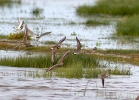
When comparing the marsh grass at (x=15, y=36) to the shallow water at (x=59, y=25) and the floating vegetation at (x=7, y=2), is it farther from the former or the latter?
the floating vegetation at (x=7, y=2)

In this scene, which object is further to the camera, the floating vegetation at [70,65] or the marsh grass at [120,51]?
the marsh grass at [120,51]

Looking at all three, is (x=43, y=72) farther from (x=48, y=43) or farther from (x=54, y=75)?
(x=48, y=43)

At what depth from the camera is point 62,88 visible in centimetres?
1518

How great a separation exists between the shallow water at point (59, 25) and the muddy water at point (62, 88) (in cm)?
711

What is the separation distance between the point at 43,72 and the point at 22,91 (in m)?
2.37

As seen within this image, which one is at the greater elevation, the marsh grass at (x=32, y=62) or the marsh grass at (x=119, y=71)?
the marsh grass at (x=32, y=62)

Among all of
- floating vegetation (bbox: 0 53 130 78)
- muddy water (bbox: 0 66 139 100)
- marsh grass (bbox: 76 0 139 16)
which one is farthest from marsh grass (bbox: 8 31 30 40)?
marsh grass (bbox: 76 0 139 16)

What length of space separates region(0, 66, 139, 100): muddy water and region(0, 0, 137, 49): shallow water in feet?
23.3

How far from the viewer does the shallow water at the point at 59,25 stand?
2539cm

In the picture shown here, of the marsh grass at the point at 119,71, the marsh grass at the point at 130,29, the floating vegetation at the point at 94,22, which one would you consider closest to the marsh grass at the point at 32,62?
the marsh grass at the point at 119,71

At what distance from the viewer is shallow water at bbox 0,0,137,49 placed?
25391 mm

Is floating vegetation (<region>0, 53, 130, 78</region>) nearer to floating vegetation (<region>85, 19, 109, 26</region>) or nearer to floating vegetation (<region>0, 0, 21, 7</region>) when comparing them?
floating vegetation (<region>85, 19, 109, 26</region>)

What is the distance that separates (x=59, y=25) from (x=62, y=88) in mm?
17165

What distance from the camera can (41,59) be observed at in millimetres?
18047
